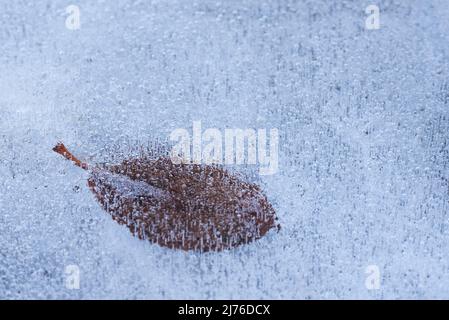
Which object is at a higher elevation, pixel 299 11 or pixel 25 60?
pixel 299 11

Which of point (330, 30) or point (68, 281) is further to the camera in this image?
point (330, 30)

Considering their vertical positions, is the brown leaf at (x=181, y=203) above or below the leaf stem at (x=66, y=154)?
below

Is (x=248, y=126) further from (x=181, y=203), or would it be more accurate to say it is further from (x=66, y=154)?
(x=66, y=154)

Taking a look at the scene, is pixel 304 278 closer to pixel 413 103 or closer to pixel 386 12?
pixel 413 103

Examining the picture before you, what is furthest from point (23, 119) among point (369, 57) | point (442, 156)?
point (442, 156)

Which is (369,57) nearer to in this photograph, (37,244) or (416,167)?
(416,167)

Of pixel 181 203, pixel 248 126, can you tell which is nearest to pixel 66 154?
pixel 181 203

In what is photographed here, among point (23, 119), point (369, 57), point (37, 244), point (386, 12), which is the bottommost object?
point (37, 244)

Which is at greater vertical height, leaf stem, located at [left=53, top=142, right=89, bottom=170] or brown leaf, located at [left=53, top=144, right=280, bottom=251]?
leaf stem, located at [left=53, top=142, right=89, bottom=170]
